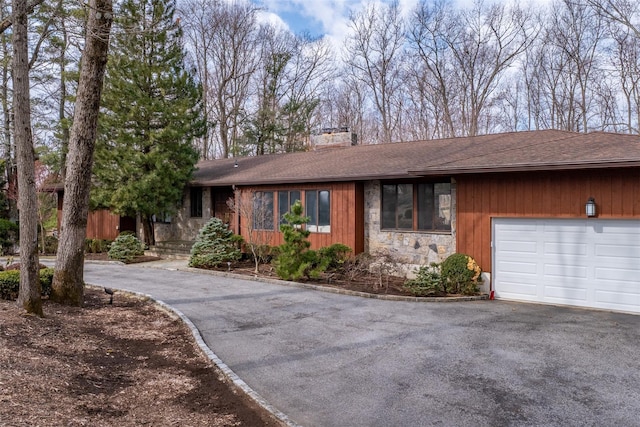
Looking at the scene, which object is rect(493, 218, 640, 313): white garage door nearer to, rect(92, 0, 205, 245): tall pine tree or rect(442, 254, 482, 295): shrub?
rect(442, 254, 482, 295): shrub

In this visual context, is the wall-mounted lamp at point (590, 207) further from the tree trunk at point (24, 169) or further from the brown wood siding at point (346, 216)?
the tree trunk at point (24, 169)

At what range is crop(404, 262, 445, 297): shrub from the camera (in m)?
9.63

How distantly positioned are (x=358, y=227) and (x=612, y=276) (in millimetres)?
5973

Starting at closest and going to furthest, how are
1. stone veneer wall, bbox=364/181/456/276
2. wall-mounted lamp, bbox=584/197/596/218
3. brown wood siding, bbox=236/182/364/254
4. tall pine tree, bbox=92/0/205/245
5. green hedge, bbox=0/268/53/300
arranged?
green hedge, bbox=0/268/53/300 → wall-mounted lamp, bbox=584/197/596/218 → stone veneer wall, bbox=364/181/456/276 → brown wood siding, bbox=236/182/364/254 → tall pine tree, bbox=92/0/205/245

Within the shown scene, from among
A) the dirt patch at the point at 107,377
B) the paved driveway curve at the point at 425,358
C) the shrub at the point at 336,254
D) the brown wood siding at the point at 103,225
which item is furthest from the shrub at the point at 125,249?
the dirt patch at the point at 107,377

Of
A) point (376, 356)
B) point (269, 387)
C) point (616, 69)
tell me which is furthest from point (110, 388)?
point (616, 69)

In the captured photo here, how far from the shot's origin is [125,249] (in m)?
15.5

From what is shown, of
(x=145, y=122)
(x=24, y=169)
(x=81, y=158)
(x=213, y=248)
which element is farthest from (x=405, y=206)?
(x=145, y=122)

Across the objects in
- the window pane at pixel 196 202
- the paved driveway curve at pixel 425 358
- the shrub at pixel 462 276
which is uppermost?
the window pane at pixel 196 202

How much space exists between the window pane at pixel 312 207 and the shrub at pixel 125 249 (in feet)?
21.2

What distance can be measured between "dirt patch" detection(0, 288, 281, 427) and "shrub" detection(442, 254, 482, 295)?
5.69m

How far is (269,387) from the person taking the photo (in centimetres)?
484

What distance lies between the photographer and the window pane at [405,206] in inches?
458

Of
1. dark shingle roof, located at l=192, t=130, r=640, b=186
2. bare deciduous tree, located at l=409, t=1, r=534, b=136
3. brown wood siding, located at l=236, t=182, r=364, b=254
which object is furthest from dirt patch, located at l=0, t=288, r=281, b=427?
bare deciduous tree, located at l=409, t=1, r=534, b=136
